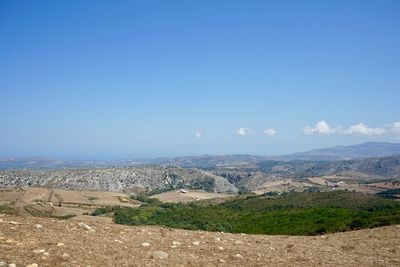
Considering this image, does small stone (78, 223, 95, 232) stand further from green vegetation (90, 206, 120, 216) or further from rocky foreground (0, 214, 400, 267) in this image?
green vegetation (90, 206, 120, 216)

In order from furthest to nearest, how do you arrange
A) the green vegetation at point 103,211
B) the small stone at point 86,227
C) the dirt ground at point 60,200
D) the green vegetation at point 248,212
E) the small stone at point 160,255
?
1. the dirt ground at point 60,200
2. the green vegetation at point 103,211
3. the green vegetation at point 248,212
4. the small stone at point 86,227
5. the small stone at point 160,255

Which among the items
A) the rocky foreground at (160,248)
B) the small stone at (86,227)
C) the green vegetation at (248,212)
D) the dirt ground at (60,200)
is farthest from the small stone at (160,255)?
the dirt ground at (60,200)

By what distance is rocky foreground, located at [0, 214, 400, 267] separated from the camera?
35.9 ft

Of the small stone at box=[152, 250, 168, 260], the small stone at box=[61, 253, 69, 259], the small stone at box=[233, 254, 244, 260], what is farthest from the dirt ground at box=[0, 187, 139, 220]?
the small stone at box=[61, 253, 69, 259]

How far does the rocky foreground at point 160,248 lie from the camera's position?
1095 centimetres

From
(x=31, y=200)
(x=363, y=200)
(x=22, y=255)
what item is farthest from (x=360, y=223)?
(x=31, y=200)

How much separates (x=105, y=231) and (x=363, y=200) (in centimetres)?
12561

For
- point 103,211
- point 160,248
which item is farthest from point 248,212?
point 160,248

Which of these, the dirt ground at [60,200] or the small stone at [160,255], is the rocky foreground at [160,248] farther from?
the dirt ground at [60,200]

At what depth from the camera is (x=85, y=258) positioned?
35.8ft

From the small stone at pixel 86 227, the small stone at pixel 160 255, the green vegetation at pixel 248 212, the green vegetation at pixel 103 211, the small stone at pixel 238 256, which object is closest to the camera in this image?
the small stone at pixel 160 255

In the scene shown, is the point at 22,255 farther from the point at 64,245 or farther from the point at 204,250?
the point at 204,250

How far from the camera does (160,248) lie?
13023mm

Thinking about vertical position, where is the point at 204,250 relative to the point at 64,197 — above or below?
above
